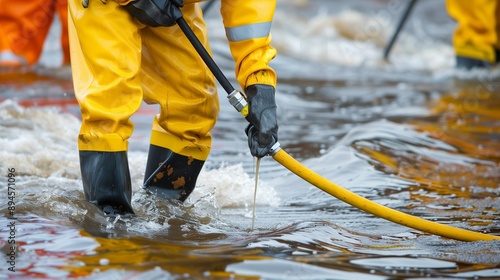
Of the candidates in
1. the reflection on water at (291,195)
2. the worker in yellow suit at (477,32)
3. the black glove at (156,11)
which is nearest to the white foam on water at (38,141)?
the reflection on water at (291,195)

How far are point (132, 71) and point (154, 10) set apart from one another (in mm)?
221

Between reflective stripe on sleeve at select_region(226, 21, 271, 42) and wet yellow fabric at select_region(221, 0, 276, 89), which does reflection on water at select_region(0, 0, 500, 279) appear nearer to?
wet yellow fabric at select_region(221, 0, 276, 89)

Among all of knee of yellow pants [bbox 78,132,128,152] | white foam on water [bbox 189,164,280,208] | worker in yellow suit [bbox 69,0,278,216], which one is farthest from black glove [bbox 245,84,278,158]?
white foam on water [bbox 189,164,280,208]

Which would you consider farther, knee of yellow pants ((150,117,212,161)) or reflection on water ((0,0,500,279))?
knee of yellow pants ((150,117,212,161))

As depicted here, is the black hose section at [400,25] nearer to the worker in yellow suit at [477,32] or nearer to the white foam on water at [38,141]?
the worker in yellow suit at [477,32]

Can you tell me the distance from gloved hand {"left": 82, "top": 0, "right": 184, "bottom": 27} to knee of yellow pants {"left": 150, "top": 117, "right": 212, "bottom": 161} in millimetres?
536

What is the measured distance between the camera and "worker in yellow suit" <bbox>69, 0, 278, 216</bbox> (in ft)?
10.1

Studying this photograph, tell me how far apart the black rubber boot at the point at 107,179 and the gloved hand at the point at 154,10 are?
1.54 feet

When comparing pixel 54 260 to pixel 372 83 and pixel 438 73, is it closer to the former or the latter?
pixel 372 83

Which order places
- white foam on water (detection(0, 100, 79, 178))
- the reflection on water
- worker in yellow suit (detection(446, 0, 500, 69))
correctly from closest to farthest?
1. the reflection on water
2. white foam on water (detection(0, 100, 79, 178))
3. worker in yellow suit (detection(446, 0, 500, 69))

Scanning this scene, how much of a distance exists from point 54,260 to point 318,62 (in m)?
7.23

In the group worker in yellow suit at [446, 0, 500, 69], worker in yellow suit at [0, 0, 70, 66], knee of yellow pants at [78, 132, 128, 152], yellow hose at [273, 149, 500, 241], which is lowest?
yellow hose at [273, 149, 500, 241]

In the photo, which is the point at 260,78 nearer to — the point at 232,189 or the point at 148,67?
the point at 148,67

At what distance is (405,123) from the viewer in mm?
5891
